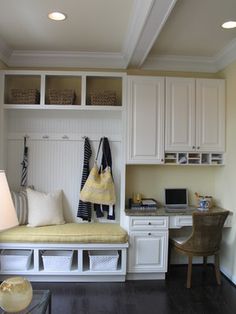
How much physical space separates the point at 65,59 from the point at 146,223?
7.10 ft

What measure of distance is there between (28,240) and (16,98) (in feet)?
5.40

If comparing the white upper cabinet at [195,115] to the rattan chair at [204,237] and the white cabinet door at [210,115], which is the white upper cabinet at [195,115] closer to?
the white cabinet door at [210,115]

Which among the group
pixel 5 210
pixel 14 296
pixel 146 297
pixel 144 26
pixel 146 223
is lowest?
pixel 146 297

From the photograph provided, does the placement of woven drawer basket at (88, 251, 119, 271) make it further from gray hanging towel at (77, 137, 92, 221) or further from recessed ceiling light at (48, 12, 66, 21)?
recessed ceiling light at (48, 12, 66, 21)

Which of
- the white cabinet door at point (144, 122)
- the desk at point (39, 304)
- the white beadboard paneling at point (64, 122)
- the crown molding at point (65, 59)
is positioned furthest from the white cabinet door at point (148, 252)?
the crown molding at point (65, 59)

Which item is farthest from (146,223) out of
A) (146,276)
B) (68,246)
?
(68,246)

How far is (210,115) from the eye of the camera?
11.9 ft

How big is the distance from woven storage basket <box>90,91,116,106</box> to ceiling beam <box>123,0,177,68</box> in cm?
47

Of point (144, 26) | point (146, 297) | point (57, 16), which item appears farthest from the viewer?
point (146, 297)

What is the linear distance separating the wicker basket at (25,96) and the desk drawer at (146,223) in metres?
1.80

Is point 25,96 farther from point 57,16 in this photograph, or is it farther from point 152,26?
point 152,26

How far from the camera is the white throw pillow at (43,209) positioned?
3486 mm

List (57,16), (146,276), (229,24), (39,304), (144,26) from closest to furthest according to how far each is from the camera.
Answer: (39,304) < (144,26) < (57,16) < (229,24) < (146,276)

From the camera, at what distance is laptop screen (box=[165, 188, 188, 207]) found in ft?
12.4
